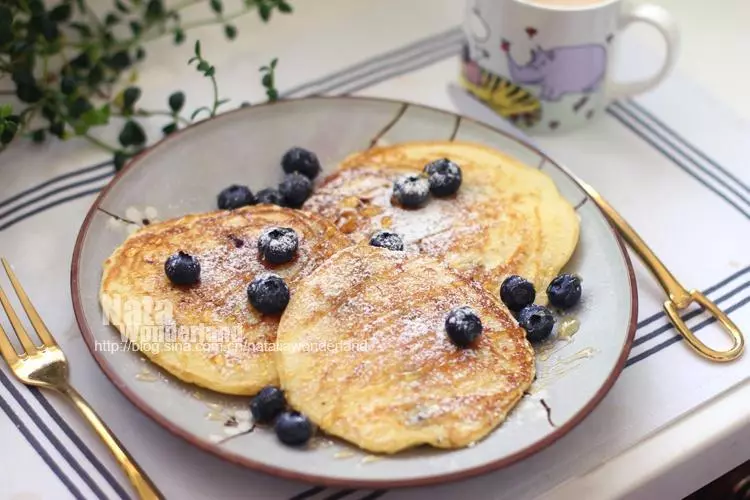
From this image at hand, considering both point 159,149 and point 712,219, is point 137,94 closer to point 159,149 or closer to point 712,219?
point 159,149

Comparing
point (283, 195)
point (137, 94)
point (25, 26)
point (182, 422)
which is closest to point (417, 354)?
point (182, 422)

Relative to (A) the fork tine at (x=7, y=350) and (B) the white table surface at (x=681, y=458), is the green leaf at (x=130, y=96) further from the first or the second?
(B) the white table surface at (x=681, y=458)

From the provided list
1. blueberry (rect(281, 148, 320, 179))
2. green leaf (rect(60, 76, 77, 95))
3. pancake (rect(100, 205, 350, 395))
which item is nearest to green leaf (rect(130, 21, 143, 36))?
green leaf (rect(60, 76, 77, 95))

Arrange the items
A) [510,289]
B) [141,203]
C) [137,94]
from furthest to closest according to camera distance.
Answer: [137,94], [141,203], [510,289]

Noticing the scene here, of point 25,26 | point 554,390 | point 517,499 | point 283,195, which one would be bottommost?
point 517,499

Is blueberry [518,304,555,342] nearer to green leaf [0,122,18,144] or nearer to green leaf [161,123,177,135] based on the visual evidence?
green leaf [161,123,177,135]

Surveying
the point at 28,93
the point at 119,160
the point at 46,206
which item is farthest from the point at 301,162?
the point at 28,93
